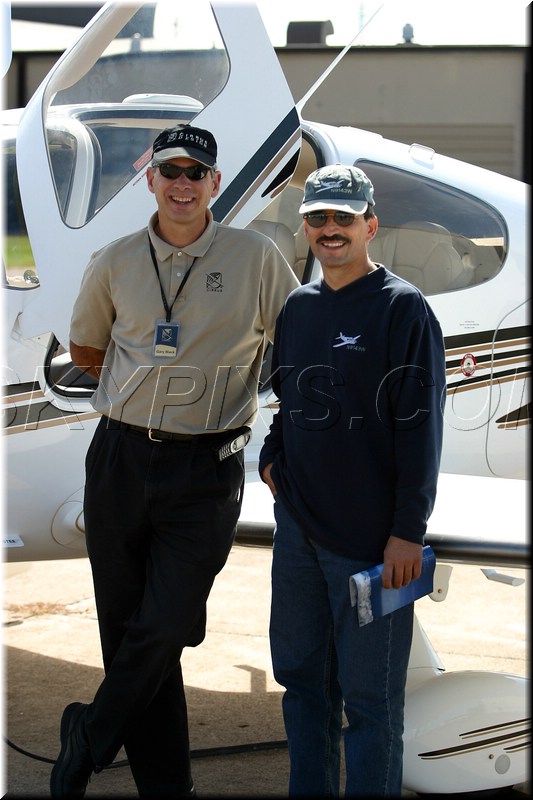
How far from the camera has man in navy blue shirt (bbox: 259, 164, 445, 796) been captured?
8.52 feet

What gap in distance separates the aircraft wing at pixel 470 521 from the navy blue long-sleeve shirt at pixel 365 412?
537mm

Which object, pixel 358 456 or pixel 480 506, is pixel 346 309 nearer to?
pixel 358 456

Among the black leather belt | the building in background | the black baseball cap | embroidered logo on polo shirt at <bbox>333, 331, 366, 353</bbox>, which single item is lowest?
the black leather belt

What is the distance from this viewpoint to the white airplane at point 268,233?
3.56 meters

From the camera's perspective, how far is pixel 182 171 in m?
2.93

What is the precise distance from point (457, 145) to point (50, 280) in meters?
16.6

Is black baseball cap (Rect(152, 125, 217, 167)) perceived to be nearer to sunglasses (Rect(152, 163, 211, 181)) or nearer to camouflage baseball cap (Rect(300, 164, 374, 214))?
sunglasses (Rect(152, 163, 211, 181))

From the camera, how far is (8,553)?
397cm

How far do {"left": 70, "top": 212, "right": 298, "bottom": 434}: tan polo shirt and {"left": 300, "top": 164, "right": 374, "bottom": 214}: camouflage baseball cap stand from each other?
341mm

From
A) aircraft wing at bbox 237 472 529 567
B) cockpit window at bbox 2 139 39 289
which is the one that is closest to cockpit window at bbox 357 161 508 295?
aircraft wing at bbox 237 472 529 567

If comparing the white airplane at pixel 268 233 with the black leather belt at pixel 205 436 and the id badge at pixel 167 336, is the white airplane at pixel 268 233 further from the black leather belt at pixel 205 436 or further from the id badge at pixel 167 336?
the id badge at pixel 167 336

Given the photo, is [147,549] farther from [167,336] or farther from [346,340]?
[346,340]

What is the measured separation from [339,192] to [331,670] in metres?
1.29

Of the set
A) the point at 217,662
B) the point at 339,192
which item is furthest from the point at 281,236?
the point at 217,662
